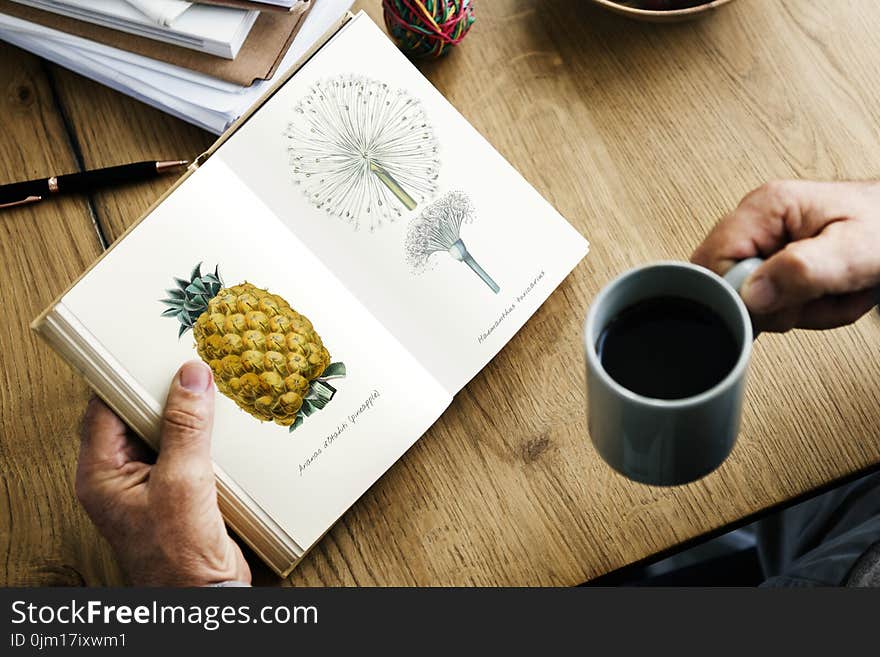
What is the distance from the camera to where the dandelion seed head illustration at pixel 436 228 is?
84cm

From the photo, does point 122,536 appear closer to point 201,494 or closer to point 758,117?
point 201,494

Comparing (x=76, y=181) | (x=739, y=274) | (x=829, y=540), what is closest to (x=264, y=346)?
(x=76, y=181)

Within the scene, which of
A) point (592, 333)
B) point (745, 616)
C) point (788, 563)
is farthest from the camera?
point (788, 563)

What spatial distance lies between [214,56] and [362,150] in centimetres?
18

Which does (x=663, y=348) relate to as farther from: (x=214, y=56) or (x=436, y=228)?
(x=214, y=56)

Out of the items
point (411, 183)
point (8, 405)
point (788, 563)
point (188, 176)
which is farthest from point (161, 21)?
point (788, 563)

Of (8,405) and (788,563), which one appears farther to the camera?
(788,563)

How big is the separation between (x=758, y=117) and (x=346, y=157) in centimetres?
41

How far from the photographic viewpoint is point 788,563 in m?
0.98

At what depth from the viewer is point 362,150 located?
33.9 inches

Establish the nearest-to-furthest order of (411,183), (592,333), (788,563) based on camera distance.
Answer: (592,333) → (411,183) → (788,563)
